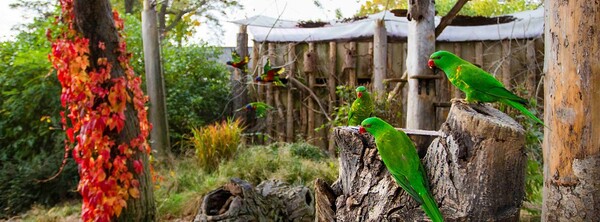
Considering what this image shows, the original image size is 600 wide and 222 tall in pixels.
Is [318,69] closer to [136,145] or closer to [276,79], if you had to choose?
[276,79]

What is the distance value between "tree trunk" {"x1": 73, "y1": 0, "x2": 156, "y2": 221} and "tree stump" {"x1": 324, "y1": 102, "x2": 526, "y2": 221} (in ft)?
8.15

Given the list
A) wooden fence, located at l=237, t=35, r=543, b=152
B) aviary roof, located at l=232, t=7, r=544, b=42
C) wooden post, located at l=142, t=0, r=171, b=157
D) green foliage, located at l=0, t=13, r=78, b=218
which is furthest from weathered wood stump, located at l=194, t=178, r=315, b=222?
aviary roof, located at l=232, t=7, r=544, b=42

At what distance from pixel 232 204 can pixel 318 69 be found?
519 centimetres

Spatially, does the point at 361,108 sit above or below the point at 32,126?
above

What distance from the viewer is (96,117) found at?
3.87 meters

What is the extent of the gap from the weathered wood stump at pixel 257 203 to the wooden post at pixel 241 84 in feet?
14.7

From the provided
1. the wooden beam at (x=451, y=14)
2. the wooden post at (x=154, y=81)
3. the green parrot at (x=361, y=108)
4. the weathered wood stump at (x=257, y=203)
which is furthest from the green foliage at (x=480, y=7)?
the green parrot at (x=361, y=108)

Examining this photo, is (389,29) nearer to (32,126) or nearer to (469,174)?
(32,126)

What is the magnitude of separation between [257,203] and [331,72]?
4.80m

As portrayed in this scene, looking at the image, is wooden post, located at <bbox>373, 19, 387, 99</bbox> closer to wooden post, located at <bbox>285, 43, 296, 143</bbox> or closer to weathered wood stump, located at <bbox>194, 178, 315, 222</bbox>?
wooden post, located at <bbox>285, 43, 296, 143</bbox>

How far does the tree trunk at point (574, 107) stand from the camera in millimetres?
3109

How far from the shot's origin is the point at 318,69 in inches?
343

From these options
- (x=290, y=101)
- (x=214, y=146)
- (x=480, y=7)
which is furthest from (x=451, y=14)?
(x=480, y=7)

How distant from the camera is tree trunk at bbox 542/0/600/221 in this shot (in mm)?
3109
